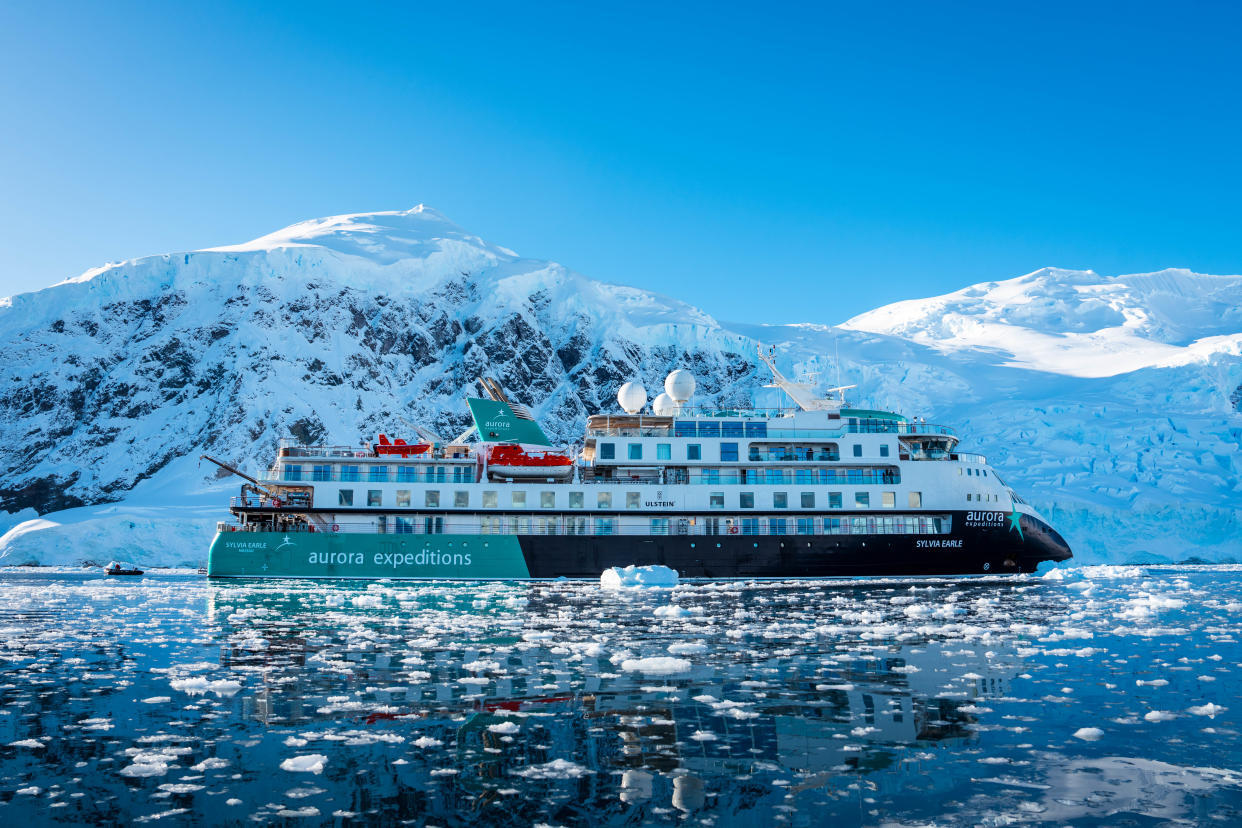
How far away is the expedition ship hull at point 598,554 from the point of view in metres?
38.1

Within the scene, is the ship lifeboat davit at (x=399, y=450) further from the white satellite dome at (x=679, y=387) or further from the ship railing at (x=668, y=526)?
the white satellite dome at (x=679, y=387)

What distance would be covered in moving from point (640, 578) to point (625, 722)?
2465 centimetres

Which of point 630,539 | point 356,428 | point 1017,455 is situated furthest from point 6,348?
point 1017,455

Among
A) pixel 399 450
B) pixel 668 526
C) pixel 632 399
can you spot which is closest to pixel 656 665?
pixel 668 526

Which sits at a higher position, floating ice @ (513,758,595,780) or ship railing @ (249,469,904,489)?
ship railing @ (249,469,904,489)

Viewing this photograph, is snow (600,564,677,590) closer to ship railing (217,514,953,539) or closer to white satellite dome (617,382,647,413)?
ship railing (217,514,953,539)

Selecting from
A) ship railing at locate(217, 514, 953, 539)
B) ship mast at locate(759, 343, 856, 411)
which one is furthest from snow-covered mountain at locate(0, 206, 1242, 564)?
ship railing at locate(217, 514, 953, 539)

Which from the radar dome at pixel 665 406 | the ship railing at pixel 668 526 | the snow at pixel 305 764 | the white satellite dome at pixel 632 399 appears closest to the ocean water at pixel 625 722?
the snow at pixel 305 764

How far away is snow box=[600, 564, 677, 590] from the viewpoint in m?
34.4

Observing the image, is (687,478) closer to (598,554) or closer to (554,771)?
(598,554)

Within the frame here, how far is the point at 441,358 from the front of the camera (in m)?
117

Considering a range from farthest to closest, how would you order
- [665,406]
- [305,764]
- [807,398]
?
[665,406] → [807,398] → [305,764]

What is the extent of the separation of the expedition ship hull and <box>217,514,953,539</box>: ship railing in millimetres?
259

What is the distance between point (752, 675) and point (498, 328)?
4231 inches
